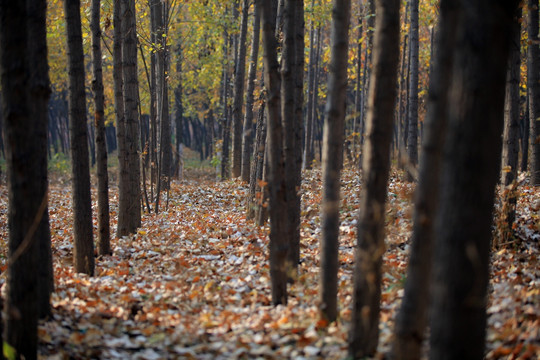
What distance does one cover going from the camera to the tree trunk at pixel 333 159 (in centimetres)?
431

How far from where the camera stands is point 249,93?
15.0 metres

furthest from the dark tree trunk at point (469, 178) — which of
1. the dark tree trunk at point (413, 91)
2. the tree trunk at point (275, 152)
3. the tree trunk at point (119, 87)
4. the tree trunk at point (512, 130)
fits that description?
the dark tree trunk at point (413, 91)

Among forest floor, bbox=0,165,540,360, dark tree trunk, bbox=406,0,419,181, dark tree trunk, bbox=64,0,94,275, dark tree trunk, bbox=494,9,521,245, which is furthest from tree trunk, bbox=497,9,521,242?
dark tree trunk, bbox=64,0,94,275

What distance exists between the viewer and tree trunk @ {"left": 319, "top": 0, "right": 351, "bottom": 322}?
431 centimetres

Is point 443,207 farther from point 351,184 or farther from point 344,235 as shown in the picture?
point 351,184

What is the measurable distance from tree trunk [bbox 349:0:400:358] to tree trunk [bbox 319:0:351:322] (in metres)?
0.46

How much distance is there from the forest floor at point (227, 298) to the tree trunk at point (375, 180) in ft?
1.06

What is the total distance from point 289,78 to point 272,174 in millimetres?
1292

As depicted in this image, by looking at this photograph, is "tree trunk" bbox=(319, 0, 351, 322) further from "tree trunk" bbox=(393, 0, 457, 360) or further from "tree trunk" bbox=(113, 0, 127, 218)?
"tree trunk" bbox=(113, 0, 127, 218)

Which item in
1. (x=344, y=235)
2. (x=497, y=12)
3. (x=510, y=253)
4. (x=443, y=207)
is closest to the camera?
(x=497, y=12)

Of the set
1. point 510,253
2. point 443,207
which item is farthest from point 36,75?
point 510,253

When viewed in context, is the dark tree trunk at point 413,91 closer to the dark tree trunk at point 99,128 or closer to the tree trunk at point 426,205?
the dark tree trunk at point 99,128

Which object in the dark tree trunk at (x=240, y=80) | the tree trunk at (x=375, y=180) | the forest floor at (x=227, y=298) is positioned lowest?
the forest floor at (x=227, y=298)

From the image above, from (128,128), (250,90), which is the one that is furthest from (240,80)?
(128,128)
